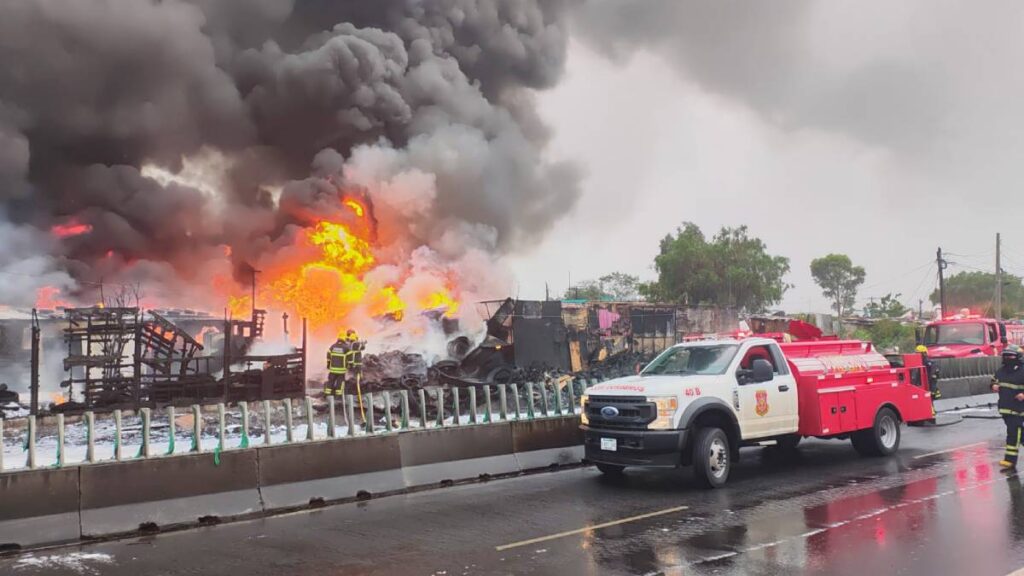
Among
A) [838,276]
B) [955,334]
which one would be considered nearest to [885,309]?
[838,276]

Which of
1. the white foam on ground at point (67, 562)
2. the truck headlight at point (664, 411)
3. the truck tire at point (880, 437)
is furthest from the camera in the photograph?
the truck tire at point (880, 437)

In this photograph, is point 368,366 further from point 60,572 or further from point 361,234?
point 60,572

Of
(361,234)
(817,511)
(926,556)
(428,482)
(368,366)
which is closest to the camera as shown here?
(926,556)

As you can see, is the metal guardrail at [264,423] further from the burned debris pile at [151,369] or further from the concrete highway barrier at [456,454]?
the burned debris pile at [151,369]

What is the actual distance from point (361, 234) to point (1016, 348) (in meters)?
24.4

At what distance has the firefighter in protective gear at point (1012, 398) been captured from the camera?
348 inches

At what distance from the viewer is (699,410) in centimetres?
812

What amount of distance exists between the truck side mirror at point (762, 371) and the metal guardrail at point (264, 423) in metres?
3.19

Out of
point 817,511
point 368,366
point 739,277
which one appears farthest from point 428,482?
point 739,277

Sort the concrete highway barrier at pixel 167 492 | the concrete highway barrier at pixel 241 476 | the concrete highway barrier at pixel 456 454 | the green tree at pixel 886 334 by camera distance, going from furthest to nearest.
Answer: the green tree at pixel 886 334, the concrete highway barrier at pixel 456 454, the concrete highway barrier at pixel 167 492, the concrete highway barrier at pixel 241 476

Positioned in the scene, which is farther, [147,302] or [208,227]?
[208,227]

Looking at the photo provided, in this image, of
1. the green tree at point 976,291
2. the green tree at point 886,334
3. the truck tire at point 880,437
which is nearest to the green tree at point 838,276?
the green tree at point 976,291

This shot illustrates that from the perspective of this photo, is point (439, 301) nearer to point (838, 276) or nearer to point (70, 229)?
point (70, 229)

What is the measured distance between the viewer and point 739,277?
156 feet
